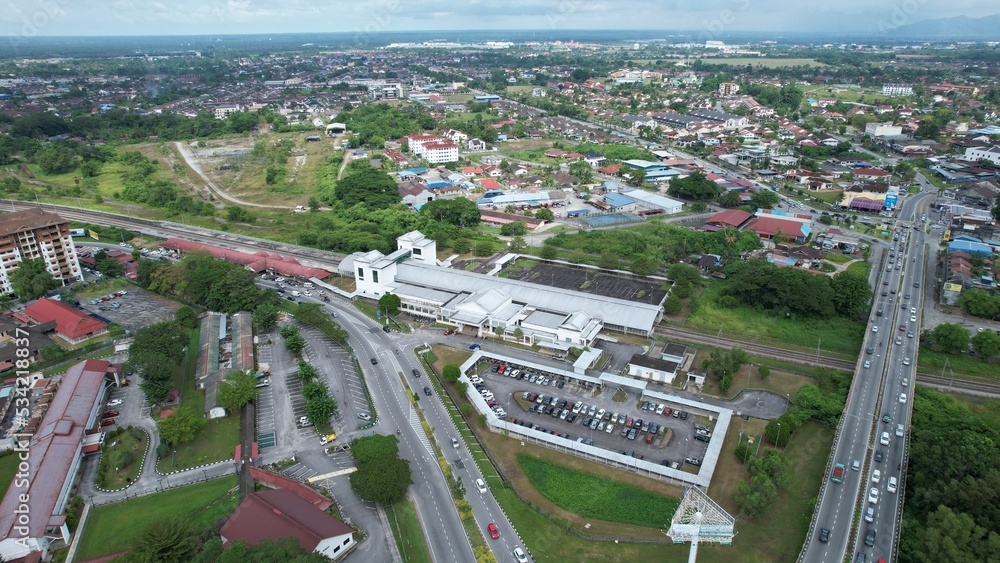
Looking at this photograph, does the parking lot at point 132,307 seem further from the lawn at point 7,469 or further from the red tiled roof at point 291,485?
the red tiled roof at point 291,485

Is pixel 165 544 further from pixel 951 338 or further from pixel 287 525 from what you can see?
pixel 951 338

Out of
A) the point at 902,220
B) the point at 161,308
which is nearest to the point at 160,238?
the point at 161,308

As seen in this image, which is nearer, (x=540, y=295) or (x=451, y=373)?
(x=451, y=373)

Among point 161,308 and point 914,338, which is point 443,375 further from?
point 914,338

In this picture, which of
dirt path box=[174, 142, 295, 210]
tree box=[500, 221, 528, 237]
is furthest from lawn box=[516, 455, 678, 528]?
dirt path box=[174, 142, 295, 210]

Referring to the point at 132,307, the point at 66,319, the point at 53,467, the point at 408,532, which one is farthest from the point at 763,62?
the point at 53,467

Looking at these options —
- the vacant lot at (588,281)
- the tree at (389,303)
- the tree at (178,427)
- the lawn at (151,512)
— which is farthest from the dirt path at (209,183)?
the lawn at (151,512)
